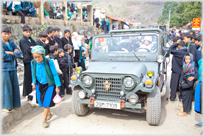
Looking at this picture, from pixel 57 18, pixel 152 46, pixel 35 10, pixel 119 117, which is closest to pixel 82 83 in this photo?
pixel 119 117

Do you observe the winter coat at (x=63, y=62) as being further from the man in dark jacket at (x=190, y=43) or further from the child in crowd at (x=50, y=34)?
the man in dark jacket at (x=190, y=43)

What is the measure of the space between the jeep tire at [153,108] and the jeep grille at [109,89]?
0.61 metres

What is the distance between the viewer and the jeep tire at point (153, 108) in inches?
128

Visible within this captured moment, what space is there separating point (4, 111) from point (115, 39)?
10.3ft

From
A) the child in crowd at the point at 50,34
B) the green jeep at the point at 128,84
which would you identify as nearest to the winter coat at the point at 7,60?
the green jeep at the point at 128,84

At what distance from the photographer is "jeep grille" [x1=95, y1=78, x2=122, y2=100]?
10.9 ft

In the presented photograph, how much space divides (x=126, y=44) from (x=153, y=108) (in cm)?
185

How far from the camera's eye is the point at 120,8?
122 metres

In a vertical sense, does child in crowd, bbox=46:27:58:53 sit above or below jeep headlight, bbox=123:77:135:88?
above

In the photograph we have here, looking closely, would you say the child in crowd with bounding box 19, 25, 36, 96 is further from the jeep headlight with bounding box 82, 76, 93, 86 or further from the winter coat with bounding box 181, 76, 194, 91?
the winter coat with bounding box 181, 76, 194, 91

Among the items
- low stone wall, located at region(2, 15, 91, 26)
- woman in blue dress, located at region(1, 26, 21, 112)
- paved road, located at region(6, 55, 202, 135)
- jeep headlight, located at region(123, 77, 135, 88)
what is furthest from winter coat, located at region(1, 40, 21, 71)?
low stone wall, located at region(2, 15, 91, 26)

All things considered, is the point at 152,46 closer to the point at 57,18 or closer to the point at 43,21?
the point at 43,21

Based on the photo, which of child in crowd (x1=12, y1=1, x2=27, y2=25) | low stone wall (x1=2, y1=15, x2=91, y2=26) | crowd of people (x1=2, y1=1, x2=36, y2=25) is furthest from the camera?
child in crowd (x1=12, y1=1, x2=27, y2=25)

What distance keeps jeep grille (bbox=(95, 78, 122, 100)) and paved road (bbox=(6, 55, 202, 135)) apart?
60 cm
